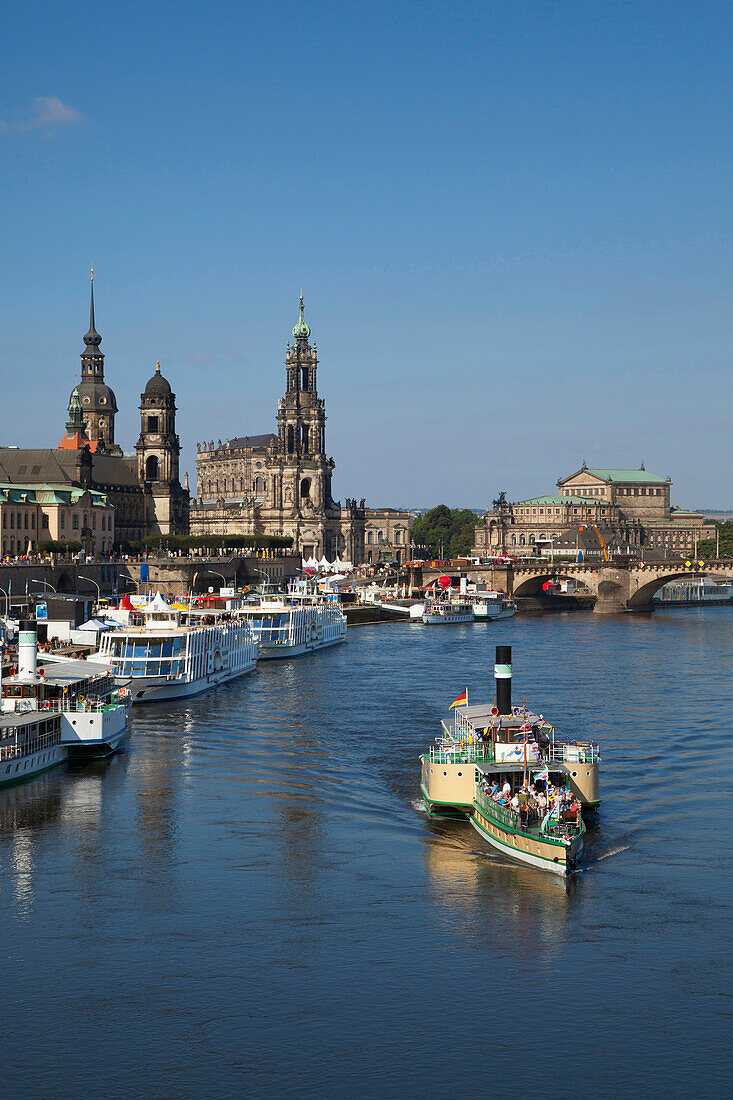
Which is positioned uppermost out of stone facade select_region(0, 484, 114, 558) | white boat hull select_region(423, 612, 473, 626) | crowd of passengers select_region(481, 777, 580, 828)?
stone facade select_region(0, 484, 114, 558)

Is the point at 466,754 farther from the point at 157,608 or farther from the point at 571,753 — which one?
the point at 157,608

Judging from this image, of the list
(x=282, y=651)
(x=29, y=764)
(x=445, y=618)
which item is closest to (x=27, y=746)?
(x=29, y=764)

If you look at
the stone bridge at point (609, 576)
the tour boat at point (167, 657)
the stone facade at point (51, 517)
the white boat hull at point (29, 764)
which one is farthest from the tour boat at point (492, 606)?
the white boat hull at point (29, 764)

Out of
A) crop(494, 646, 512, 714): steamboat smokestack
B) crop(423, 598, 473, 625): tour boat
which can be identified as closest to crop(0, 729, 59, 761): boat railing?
crop(494, 646, 512, 714): steamboat smokestack

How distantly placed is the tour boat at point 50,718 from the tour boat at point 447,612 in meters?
93.8

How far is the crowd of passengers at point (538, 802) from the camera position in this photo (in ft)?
138

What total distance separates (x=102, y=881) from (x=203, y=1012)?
9.82 m

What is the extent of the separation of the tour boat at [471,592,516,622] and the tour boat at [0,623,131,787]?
10032cm

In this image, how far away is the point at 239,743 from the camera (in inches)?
2467

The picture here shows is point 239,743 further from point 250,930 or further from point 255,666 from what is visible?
point 255,666

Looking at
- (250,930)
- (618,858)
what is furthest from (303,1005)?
(618,858)

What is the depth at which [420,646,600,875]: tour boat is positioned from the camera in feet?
135

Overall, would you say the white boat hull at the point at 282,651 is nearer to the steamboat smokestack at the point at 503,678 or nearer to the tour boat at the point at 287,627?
the tour boat at the point at 287,627

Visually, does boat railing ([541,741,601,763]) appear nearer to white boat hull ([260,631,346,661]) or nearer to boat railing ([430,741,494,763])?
boat railing ([430,741,494,763])
